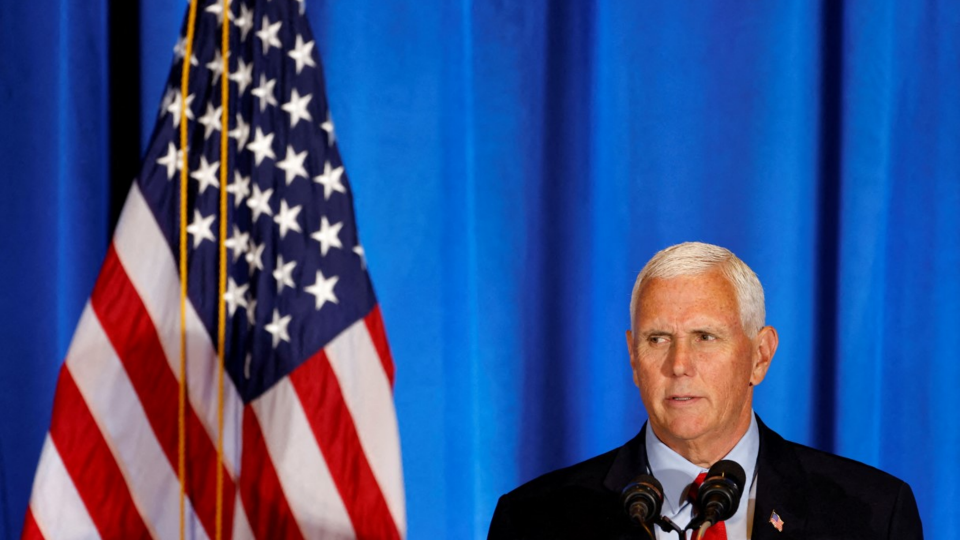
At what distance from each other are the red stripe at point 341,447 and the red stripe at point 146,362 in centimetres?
28

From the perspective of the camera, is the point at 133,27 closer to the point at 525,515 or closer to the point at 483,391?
the point at 483,391

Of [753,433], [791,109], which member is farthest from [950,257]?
[753,433]

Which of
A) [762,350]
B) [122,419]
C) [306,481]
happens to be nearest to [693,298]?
[762,350]

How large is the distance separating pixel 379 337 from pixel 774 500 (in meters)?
0.97

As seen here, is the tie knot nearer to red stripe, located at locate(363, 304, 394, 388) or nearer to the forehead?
the forehead

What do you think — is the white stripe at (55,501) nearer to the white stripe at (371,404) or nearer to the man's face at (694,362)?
the white stripe at (371,404)

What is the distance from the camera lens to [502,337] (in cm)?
316

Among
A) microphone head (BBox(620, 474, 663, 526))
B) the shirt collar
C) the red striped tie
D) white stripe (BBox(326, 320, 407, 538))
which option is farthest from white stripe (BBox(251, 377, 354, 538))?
microphone head (BBox(620, 474, 663, 526))

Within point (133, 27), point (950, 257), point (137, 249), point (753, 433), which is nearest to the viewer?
point (753, 433)

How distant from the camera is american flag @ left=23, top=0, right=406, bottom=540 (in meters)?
2.56

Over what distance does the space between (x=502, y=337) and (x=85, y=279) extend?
47.3 inches

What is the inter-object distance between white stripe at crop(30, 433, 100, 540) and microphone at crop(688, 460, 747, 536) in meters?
1.54

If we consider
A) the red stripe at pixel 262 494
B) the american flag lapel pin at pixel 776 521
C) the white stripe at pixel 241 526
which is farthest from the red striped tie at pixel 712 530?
the white stripe at pixel 241 526

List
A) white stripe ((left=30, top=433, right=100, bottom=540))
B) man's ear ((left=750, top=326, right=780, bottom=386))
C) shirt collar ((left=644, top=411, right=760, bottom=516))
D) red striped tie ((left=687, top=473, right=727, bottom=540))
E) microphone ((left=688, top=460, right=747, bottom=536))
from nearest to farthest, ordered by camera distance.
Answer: microphone ((left=688, top=460, right=747, bottom=536)), red striped tie ((left=687, top=473, right=727, bottom=540)), shirt collar ((left=644, top=411, right=760, bottom=516)), man's ear ((left=750, top=326, right=780, bottom=386)), white stripe ((left=30, top=433, right=100, bottom=540))
